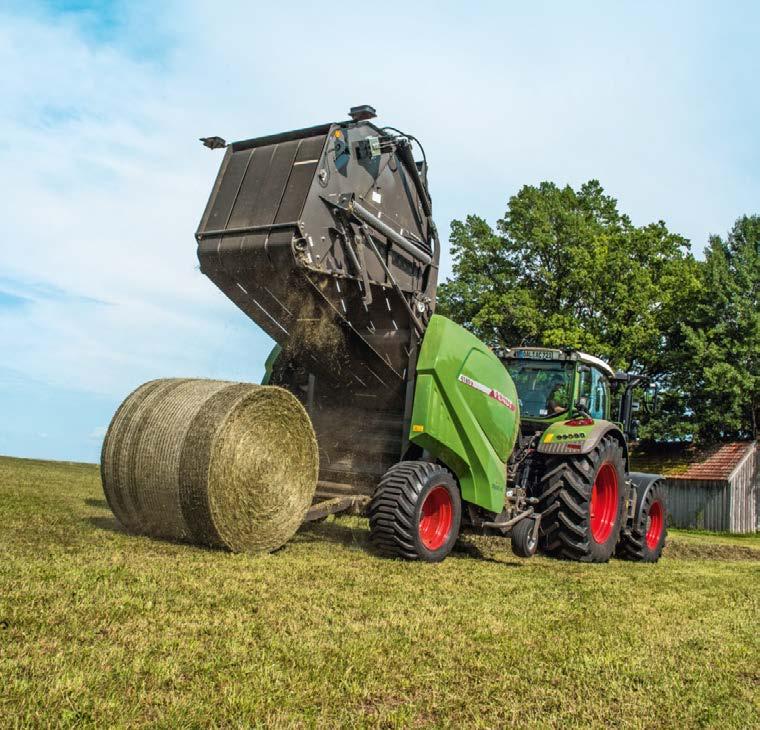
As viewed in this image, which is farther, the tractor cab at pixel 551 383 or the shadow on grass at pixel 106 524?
the tractor cab at pixel 551 383

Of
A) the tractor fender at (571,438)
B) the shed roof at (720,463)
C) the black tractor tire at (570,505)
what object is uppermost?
the shed roof at (720,463)

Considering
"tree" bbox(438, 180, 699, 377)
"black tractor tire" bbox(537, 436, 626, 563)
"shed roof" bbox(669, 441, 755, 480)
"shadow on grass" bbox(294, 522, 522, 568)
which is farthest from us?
"tree" bbox(438, 180, 699, 377)

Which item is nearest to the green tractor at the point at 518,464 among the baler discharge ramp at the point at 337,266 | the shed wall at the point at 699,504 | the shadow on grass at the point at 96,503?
the baler discharge ramp at the point at 337,266

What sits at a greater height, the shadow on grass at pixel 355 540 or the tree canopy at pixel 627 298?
the tree canopy at pixel 627 298

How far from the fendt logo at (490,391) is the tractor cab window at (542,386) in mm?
1513

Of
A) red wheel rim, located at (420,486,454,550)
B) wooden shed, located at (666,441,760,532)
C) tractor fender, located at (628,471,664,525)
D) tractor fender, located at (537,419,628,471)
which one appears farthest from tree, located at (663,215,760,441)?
red wheel rim, located at (420,486,454,550)

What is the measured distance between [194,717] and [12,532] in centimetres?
471

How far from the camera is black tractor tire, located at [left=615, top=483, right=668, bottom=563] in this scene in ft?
34.9

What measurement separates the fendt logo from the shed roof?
72.9 feet

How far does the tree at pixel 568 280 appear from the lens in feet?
102

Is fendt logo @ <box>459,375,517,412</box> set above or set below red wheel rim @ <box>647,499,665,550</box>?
above

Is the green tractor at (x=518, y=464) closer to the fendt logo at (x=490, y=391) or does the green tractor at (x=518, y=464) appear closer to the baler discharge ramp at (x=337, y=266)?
the fendt logo at (x=490, y=391)

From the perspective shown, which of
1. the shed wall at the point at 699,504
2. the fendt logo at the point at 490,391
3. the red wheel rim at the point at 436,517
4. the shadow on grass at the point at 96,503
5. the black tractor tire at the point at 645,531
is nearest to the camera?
the red wheel rim at the point at 436,517

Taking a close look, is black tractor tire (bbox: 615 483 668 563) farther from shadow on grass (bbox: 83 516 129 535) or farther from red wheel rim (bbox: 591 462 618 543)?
shadow on grass (bbox: 83 516 129 535)
